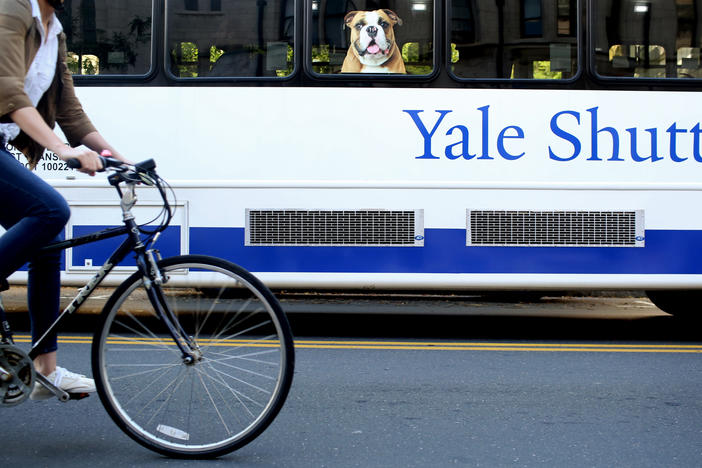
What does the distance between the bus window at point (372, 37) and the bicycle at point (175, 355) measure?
365 centimetres

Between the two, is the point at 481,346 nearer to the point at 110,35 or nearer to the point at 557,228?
the point at 557,228

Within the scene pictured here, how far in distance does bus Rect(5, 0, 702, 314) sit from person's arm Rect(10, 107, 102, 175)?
11.0 feet

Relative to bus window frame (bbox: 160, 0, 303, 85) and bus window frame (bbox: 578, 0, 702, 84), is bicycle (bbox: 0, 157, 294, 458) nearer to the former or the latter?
bus window frame (bbox: 160, 0, 303, 85)

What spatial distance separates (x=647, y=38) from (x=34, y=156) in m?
4.84

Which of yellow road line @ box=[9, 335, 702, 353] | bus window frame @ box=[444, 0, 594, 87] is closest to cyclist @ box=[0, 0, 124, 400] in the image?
yellow road line @ box=[9, 335, 702, 353]

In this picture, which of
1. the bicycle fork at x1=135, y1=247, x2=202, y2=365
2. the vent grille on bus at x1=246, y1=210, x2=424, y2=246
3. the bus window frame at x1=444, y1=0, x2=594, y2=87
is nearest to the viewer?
the bicycle fork at x1=135, y1=247, x2=202, y2=365

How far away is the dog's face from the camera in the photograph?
6.84 m

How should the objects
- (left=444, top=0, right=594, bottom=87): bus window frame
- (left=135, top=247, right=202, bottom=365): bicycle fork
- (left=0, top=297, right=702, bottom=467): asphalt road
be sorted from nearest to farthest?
(left=135, top=247, right=202, bottom=365): bicycle fork < (left=0, top=297, right=702, bottom=467): asphalt road < (left=444, top=0, right=594, bottom=87): bus window frame

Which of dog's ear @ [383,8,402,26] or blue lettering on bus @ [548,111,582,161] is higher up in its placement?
dog's ear @ [383,8,402,26]

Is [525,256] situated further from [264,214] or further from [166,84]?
[166,84]

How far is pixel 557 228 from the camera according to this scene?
267 inches

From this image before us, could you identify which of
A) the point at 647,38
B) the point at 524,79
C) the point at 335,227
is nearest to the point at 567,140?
the point at 524,79

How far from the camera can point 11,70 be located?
11.3 ft

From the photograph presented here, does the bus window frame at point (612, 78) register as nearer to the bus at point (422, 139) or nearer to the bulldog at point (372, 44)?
the bus at point (422, 139)
